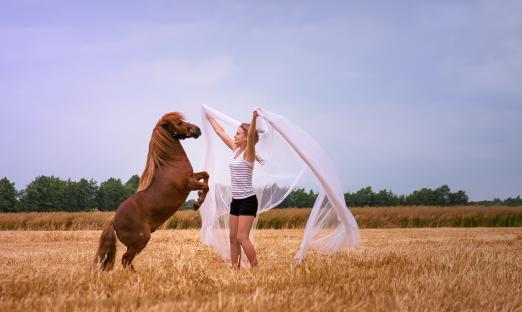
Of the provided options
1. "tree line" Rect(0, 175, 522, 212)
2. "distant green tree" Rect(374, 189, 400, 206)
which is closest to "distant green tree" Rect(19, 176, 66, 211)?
"tree line" Rect(0, 175, 522, 212)

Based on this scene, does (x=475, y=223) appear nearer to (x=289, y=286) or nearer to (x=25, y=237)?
(x=25, y=237)

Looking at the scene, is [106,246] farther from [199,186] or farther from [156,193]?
[199,186]

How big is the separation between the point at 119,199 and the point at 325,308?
61.2 meters

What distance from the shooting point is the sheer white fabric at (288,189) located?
27.1ft

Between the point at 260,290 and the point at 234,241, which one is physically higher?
the point at 234,241

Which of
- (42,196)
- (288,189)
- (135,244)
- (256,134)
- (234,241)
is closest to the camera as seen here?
(135,244)

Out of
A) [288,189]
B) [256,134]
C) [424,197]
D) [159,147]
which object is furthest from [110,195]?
[159,147]

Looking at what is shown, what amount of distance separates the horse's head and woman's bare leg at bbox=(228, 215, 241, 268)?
162cm

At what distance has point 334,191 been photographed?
8.26 m

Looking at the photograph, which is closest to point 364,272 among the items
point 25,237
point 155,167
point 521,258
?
point 155,167

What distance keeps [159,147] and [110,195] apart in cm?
5843

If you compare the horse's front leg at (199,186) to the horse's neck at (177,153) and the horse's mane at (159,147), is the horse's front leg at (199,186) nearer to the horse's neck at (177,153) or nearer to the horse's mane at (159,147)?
the horse's neck at (177,153)

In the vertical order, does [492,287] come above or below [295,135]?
below

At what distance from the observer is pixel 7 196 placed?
5800cm
